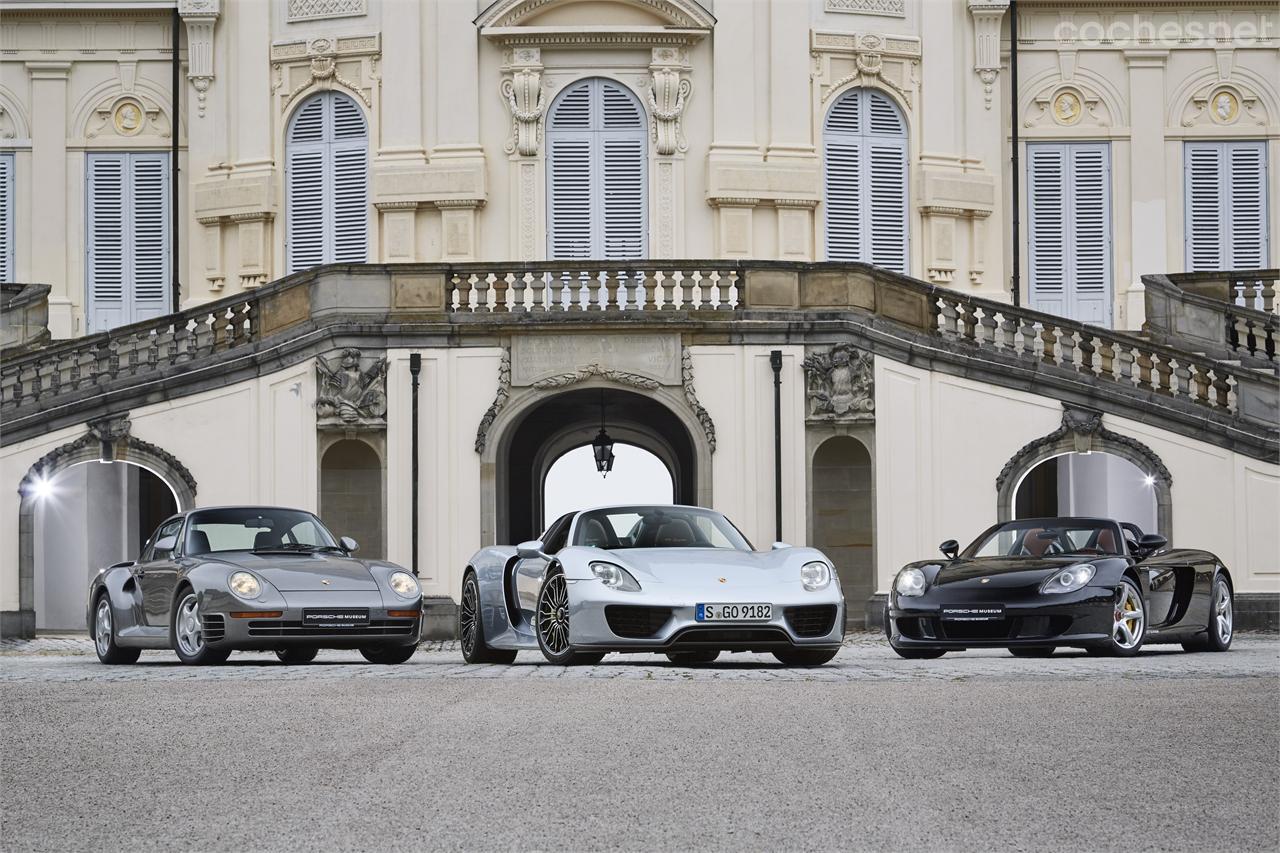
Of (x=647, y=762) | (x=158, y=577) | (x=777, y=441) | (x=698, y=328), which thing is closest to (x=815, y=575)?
(x=158, y=577)

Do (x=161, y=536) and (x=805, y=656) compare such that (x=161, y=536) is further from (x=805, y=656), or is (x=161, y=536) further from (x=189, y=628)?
(x=805, y=656)

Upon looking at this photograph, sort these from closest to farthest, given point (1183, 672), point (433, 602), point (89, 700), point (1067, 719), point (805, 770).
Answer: point (805, 770) → point (1067, 719) → point (89, 700) → point (1183, 672) → point (433, 602)

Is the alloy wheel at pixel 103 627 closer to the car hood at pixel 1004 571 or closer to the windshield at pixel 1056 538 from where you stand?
the car hood at pixel 1004 571

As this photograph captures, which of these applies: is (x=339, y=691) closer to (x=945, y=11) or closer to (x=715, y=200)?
(x=715, y=200)

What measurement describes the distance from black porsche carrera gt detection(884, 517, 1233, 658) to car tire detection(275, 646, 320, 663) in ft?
16.7

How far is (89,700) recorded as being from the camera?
39.2ft

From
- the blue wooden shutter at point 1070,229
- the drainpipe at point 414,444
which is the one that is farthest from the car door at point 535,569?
the blue wooden shutter at point 1070,229

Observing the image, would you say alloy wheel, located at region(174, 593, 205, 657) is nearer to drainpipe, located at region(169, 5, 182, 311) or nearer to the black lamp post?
the black lamp post

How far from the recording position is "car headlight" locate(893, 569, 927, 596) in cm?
1678

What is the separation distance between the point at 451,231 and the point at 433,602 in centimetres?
764

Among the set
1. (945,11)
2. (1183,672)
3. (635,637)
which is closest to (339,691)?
(635,637)

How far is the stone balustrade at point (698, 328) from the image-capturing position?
25.9 meters

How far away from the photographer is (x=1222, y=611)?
1786 cm

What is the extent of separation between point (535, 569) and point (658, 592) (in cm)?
171
